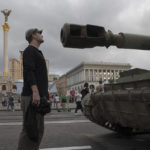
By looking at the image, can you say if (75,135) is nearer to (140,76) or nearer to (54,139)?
(54,139)

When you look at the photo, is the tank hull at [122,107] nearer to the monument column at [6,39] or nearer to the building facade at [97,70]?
the monument column at [6,39]

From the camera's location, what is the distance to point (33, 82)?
2.81 metres

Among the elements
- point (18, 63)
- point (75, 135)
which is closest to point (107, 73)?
point (18, 63)

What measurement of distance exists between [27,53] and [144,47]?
1.58m

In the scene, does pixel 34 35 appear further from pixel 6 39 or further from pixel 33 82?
pixel 6 39

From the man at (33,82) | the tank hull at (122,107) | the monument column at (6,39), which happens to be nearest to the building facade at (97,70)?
the monument column at (6,39)

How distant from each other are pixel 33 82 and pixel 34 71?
0.56 ft

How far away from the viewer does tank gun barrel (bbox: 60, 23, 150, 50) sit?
2688 mm

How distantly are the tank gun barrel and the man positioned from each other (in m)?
0.42

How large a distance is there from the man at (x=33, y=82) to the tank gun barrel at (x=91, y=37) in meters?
0.42

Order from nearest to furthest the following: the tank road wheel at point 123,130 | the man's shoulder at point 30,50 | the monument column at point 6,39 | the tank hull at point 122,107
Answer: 1. the man's shoulder at point 30,50
2. the tank hull at point 122,107
3. the tank road wheel at point 123,130
4. the monument column at point 6,39

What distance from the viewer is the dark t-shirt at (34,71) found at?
2.85 metres

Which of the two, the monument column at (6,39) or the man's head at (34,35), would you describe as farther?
the monument column at (6,39)

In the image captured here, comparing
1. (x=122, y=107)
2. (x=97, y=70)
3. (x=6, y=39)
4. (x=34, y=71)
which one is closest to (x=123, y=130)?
(x=122, y=107)
